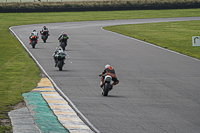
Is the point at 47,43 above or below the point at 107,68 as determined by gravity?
below

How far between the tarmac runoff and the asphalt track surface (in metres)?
0.46

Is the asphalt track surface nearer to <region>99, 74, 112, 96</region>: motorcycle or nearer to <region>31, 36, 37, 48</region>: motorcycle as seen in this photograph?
<region>99, 74, 112, 96</region>: motorcycle

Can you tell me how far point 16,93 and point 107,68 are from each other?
3560 mm

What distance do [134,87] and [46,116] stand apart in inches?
212

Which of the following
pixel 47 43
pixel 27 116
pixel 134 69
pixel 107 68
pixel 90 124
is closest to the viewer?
pixel 90 124

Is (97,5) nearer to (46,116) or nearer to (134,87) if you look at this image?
(134,87)

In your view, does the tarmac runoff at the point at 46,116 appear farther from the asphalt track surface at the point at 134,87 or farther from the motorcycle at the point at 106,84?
the motorcycle at the point at 106,84

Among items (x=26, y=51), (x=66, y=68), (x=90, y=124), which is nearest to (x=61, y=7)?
(x=26, y=51)

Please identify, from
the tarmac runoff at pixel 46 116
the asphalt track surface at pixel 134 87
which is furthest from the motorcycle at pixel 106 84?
the tarmac runoff at pixel 46 116

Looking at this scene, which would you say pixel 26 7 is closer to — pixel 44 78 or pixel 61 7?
pixel 61 7

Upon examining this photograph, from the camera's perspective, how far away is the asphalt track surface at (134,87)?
1073 centimetres

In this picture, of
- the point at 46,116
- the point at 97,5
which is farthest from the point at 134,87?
the point at 97,5

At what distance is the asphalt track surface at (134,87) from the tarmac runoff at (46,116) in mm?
455

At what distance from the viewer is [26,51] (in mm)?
27891
